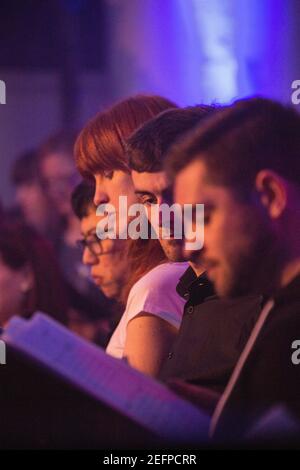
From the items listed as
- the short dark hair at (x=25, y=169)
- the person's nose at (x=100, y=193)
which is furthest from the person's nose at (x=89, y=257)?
the short dark hair at (x=25, y=169)

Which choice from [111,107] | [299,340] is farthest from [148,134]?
[299,340]

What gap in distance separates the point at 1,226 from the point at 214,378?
146cm

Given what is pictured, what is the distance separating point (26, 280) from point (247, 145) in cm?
146

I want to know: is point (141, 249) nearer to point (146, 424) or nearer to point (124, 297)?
point (124, 297)

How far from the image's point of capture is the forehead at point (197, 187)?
55.8 inches

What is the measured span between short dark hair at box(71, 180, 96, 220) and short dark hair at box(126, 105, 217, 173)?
0.53m

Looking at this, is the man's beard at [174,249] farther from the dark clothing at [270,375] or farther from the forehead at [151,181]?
the dark clothing at [270,375]

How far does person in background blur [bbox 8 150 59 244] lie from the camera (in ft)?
10.1

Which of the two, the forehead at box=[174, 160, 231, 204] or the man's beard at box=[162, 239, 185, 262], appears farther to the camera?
the man's beard at box=[162, 239, 185, 262]

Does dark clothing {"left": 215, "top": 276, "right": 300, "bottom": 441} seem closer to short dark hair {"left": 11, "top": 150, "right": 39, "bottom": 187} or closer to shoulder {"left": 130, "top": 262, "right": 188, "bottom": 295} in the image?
shoulder {"left": 130, "top": 262, "right": 188, "bottom": 295}

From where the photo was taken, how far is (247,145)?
1413 millimetres

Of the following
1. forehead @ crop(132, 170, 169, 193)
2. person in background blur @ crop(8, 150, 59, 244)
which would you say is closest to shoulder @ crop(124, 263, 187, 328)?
forehead @ crop(132, 170, 169, 193)

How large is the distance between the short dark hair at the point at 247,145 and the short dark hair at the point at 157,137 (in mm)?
232

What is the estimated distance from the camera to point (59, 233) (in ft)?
10.1
